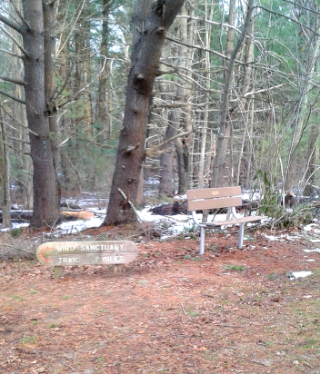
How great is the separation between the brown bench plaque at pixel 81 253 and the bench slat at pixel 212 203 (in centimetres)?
160

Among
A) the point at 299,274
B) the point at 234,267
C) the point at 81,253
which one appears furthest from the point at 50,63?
the point at 299,274

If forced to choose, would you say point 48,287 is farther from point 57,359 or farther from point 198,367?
point 198,367

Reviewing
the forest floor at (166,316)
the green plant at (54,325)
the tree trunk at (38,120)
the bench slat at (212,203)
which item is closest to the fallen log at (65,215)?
the tree trunk at (38,120)

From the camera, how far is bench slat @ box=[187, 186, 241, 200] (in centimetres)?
632

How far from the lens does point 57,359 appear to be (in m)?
2.98

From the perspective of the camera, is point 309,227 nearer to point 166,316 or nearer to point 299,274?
point 299,274

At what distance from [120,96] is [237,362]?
1233 cm

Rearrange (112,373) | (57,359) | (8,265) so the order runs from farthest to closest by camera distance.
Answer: (8,265)
(57,359)
(112,373)

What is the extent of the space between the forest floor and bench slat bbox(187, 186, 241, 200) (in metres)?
0.91

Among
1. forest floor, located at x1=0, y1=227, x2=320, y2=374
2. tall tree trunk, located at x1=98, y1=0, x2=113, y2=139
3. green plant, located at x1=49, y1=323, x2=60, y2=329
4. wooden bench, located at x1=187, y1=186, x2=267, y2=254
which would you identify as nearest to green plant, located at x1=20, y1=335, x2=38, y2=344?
forest floor, located at x1=0, y1=227, x2=320, y2=374

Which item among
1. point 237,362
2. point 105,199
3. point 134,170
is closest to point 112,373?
point 237,362

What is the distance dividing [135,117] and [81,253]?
3684mm

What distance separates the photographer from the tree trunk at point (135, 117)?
289 inches

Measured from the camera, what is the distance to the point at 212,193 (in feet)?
21.6
